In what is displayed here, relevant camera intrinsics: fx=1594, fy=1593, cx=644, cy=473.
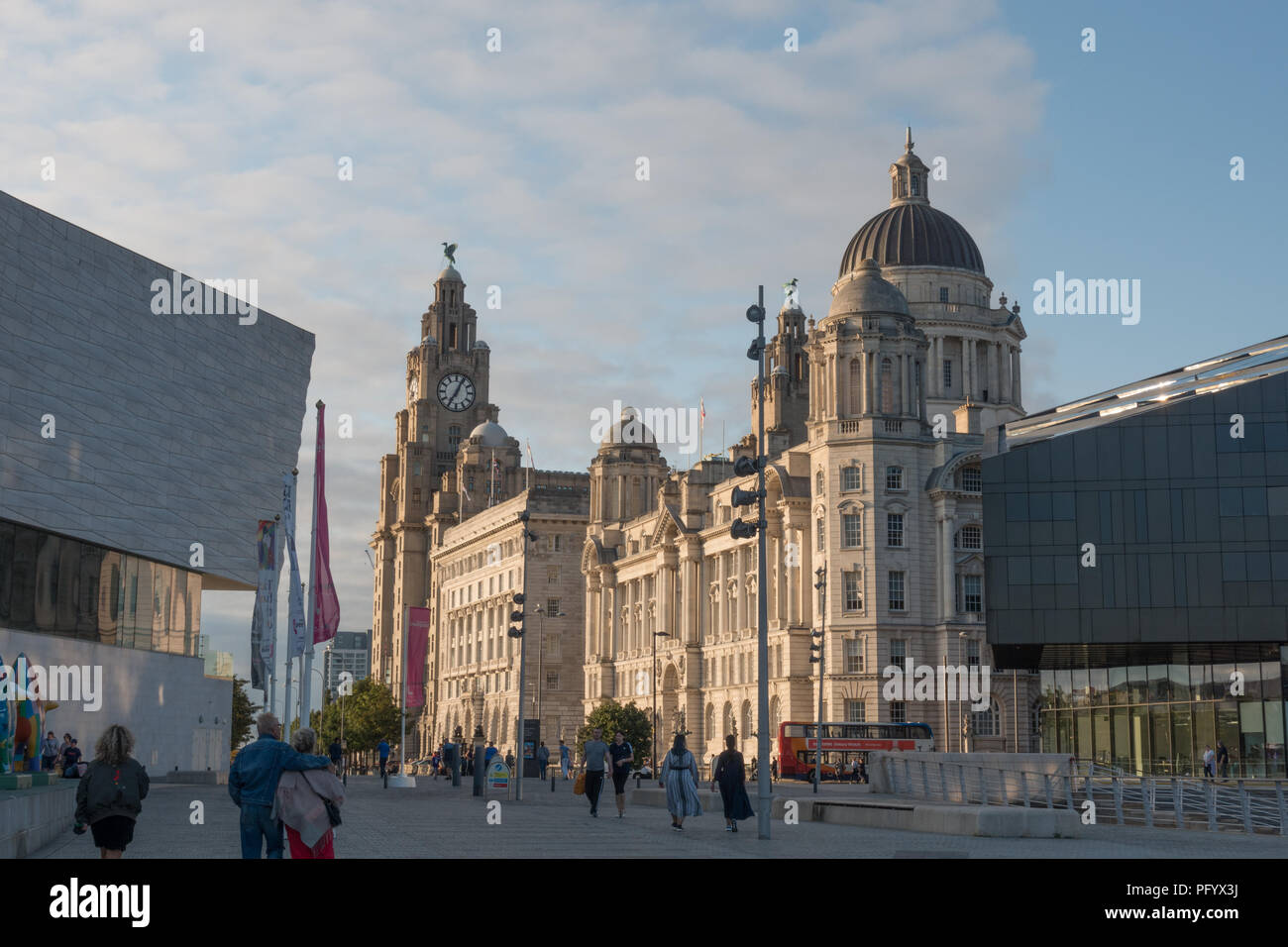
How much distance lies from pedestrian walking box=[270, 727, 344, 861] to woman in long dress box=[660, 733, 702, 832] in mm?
14632

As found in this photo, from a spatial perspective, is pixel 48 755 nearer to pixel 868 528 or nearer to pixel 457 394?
pixel 868 528

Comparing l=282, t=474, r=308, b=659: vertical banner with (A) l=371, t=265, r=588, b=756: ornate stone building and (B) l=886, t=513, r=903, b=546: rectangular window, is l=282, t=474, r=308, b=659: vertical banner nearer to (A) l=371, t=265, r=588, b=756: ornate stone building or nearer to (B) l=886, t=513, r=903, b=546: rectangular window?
(B) l=886, t=513, r=903, b=546: rectangular window

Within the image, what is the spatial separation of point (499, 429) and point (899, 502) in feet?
258

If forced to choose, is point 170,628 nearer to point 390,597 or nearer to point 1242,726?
point 1242,726

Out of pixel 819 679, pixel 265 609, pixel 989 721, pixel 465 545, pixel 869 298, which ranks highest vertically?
pixel 869 298

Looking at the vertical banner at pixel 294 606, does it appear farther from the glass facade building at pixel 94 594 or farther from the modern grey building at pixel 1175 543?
the modern grey building at pixel 1175 543

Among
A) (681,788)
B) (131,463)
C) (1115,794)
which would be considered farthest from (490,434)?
(681,788)

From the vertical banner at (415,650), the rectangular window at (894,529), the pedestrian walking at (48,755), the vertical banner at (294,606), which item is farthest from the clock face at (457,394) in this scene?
the vertical banner at (294,606)

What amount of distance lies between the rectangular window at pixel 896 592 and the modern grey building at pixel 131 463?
118ft

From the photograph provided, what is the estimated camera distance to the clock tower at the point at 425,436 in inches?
6590

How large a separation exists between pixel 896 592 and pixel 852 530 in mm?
4203

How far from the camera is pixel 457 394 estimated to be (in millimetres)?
169875

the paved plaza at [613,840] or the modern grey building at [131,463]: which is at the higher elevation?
the modern grey building at [131,463]
